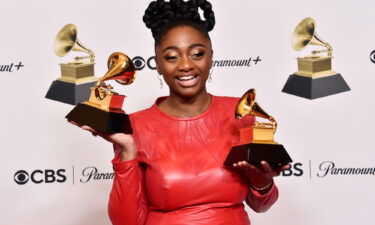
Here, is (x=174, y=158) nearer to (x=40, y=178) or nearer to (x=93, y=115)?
(x=93, y=115)

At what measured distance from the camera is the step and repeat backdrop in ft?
7.38

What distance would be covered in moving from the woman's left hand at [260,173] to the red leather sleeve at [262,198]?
0.01 m

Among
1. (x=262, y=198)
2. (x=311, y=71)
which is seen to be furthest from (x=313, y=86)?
(x=262, y=198)

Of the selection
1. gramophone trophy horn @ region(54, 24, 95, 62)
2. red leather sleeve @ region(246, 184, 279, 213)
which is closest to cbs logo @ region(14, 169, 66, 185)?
gramophone trophy horn @ region(54, 24, 95, 62)

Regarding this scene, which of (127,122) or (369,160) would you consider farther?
(369,160)

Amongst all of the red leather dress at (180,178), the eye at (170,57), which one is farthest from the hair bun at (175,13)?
the red leather dress at (180,178)

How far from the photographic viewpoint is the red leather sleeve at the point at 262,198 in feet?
5.07

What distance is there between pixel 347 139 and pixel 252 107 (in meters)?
0.90

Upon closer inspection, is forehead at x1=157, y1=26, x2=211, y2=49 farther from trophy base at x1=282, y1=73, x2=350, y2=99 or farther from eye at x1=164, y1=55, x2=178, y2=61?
trophy base at x1=282, y1=73, x2=350, y2=99

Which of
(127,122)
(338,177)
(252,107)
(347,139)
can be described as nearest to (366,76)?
(347,139)

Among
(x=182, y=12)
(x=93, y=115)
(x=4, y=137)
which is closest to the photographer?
(x=93, y=115)

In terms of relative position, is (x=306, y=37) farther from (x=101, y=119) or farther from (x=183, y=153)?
(x=101, y=119)

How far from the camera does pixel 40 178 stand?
2.26 metres

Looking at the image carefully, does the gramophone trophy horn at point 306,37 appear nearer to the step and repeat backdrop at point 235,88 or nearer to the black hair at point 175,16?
the step and repeat backdrop at point 235,88
